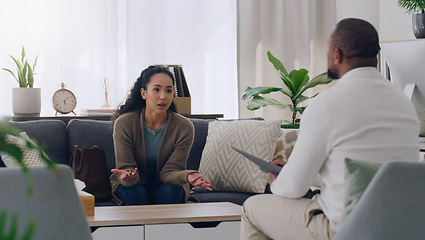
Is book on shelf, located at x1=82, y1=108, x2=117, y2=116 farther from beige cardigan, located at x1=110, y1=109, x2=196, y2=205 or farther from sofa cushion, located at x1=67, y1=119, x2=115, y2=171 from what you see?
beige cardigan, located at x1=110, y1=109, x2=196, y2=205

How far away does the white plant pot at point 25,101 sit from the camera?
10.6 ft

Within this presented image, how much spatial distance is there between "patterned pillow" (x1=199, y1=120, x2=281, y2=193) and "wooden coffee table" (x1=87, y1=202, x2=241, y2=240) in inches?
28.1

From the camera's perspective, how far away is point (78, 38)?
13.8ft

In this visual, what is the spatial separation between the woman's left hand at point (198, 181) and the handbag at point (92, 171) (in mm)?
458

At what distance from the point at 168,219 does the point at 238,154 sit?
1.09 meters

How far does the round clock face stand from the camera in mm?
3490

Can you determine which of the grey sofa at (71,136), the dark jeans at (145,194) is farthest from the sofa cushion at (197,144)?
the dark jeans at (145,194)

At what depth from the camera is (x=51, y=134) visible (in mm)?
2959

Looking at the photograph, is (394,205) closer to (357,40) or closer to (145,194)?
(357,40)

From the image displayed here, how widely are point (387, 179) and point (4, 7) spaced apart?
3530mm

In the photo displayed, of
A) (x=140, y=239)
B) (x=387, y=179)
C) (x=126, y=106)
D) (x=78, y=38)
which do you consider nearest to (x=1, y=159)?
(x=126, y=106)

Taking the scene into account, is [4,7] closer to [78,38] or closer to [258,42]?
[78,38]

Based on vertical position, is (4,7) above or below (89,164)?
above

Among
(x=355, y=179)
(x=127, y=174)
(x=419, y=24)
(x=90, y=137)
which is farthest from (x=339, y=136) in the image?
(x=419, y=24)
